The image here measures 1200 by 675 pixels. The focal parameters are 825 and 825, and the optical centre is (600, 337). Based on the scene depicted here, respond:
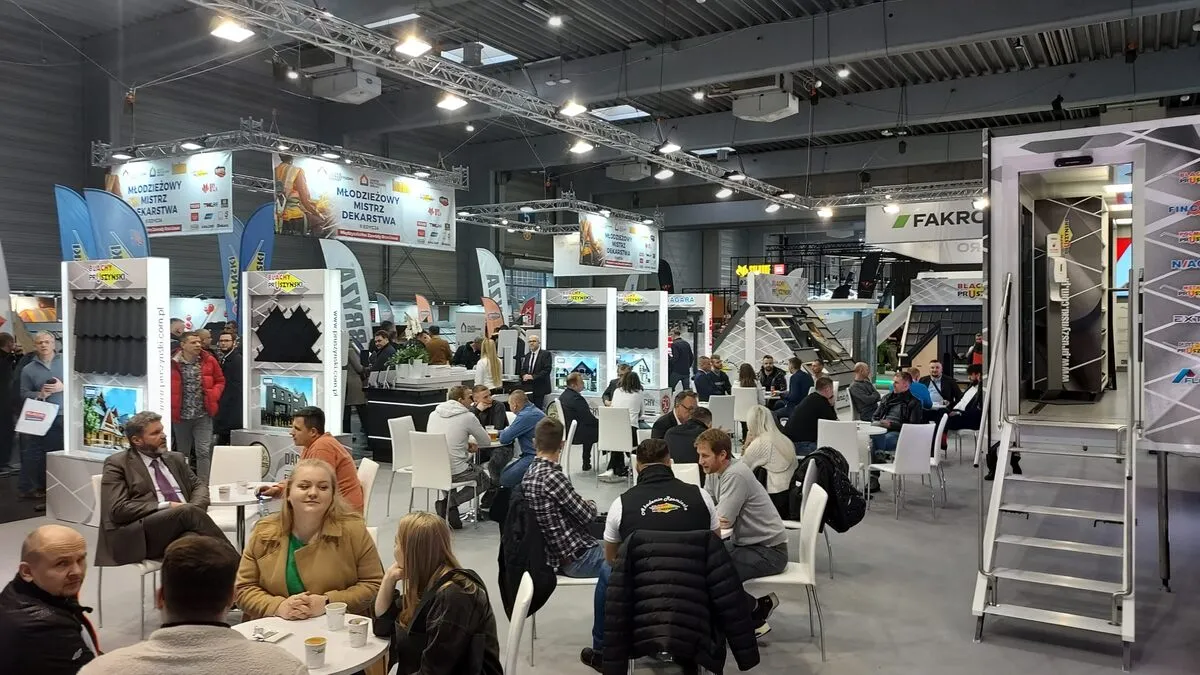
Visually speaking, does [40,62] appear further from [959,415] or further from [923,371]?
[923,371]

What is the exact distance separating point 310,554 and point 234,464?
2.70 meters

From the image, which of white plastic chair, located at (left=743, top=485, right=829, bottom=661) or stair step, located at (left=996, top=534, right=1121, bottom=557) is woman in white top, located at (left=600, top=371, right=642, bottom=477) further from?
stair step, located at (left=996, top=534, right=1121, bottom=557)

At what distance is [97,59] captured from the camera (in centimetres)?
1311

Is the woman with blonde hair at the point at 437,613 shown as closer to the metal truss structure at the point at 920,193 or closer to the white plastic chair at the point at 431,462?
the white plastic chair at the point at 431,462

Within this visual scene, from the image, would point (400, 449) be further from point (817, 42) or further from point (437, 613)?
point (817, 42)

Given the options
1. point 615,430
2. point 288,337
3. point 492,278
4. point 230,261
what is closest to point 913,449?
point 615,430

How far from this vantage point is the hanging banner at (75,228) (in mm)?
8516

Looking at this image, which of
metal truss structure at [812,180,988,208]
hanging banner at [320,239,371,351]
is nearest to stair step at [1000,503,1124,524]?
hanging banner at [320,239,371,351]

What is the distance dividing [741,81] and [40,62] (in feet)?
35.6

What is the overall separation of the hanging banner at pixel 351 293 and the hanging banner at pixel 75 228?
3893mm

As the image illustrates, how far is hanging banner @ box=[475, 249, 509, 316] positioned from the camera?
17.2m

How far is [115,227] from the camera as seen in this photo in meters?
8.25

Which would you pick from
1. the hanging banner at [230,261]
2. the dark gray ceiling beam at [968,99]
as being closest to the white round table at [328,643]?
the hanging banner at [230,261]

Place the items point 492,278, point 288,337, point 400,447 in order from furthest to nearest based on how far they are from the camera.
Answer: point 492,278 → point 288,337 → point 400,447
